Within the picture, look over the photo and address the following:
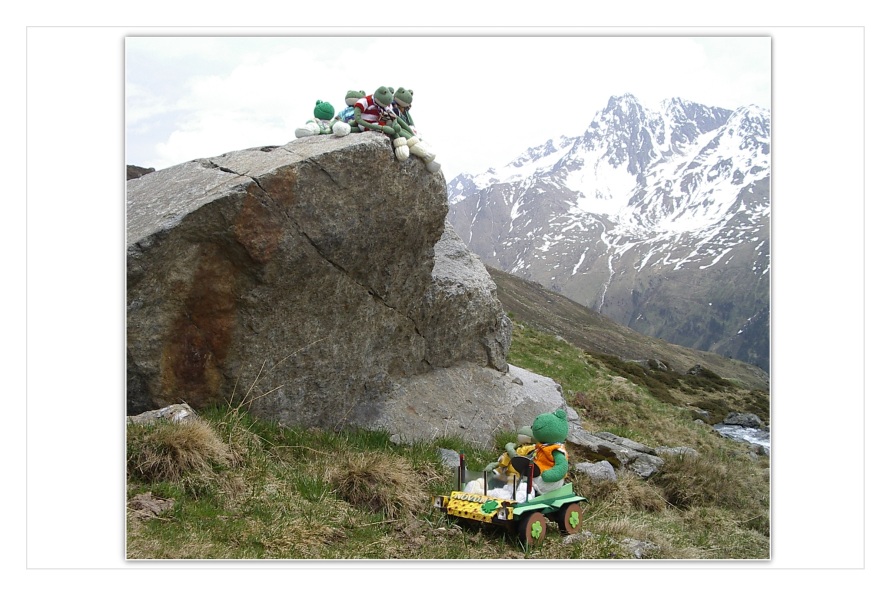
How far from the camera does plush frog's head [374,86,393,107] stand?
8.99 metres

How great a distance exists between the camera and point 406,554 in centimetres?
621

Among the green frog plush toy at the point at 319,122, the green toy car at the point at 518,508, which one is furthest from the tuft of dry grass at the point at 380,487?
the green frog plush toy at the point at 319,122

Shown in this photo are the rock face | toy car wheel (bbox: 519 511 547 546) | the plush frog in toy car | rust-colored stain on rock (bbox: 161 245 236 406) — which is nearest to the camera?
toy car wheel (bbox: 519 511 547 546)

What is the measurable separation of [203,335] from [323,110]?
353cm

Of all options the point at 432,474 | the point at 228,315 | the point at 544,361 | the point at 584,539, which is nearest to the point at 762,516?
the point at 584,539

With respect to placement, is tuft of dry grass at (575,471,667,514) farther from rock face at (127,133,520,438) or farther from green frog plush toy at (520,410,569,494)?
rock face at (127,133,520,438)

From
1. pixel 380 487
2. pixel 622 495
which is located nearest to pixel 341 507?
pixel 380 487

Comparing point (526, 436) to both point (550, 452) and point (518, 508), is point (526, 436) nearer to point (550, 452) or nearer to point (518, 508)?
point (550, 452)

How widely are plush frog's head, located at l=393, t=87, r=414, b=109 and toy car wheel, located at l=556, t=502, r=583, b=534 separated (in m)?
5.51

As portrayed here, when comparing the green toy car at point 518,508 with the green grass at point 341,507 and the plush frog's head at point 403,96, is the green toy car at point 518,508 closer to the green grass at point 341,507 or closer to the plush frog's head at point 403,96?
the green grass at point 341,507

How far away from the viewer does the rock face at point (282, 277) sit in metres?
7.84

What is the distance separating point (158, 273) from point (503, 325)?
21.3ft

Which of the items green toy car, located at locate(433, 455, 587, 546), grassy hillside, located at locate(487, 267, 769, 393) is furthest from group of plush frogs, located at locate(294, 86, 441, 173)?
grassy hillside, located at locate(487, 267, 769, 393)

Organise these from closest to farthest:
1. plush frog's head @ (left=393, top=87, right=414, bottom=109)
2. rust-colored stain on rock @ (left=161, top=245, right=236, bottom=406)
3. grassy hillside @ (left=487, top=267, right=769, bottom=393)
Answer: rust-colored stain on rock @ (left=161, top=245, right=236, bottom=406), plush frog's head @ (left=393, top=87, right=414, bottom=109), grassy hillside @ (left=487, top=267, right=769, bottom=393)
